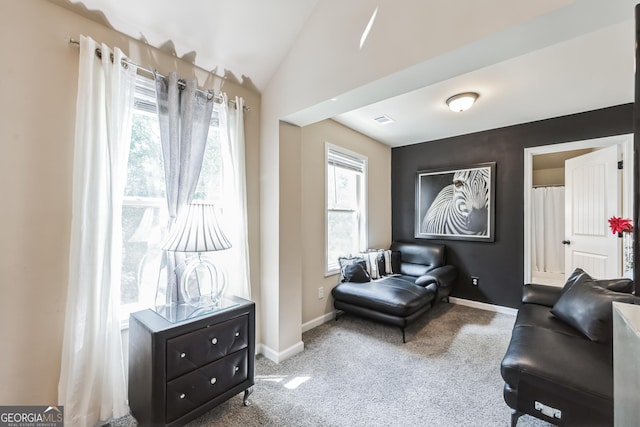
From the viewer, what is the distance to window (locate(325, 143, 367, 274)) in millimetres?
3502

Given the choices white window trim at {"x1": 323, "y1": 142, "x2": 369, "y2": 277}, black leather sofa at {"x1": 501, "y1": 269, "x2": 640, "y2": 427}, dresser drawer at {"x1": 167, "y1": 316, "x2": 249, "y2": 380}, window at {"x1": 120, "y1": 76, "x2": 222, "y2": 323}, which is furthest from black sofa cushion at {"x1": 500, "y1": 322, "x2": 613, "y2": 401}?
window at {"x1": 120, "y1": 76, "x2": 222, "y2": 323}

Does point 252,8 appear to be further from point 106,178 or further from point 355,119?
point 355,119

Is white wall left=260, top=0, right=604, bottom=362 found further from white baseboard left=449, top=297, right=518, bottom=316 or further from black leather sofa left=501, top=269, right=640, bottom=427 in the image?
white baseboard left=449, top=297, right=518, bottom=316

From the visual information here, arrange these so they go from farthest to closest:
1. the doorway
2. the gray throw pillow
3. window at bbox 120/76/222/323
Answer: the gray throw pillow → the doorway → window at bbox 120/76/222/323

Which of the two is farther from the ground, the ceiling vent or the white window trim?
the ceiling vent

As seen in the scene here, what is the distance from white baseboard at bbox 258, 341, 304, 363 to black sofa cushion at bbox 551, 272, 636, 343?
2158 millimetres

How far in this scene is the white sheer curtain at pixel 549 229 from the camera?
18.0 ft

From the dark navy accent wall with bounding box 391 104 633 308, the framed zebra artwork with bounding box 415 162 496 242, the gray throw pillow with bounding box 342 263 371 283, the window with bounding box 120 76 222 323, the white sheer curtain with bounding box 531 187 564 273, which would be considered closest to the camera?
the window with bounding box 120 76 222 323

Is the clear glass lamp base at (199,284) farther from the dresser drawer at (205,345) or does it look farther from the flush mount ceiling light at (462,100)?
the flush mount ceiling light at (462,100)

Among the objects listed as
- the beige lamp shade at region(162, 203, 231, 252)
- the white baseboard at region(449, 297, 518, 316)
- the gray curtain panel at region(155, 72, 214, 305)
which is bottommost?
the white baseboard at region(449, 297, 518, 316)

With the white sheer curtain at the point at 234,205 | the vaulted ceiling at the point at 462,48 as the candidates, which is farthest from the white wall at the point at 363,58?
the white sheer curtain at the point at 234,205

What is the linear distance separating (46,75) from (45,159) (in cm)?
46

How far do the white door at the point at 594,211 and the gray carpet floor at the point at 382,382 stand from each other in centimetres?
148

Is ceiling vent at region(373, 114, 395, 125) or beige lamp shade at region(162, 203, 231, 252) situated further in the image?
ceiling vent at region(373, 114, 395, 125)
